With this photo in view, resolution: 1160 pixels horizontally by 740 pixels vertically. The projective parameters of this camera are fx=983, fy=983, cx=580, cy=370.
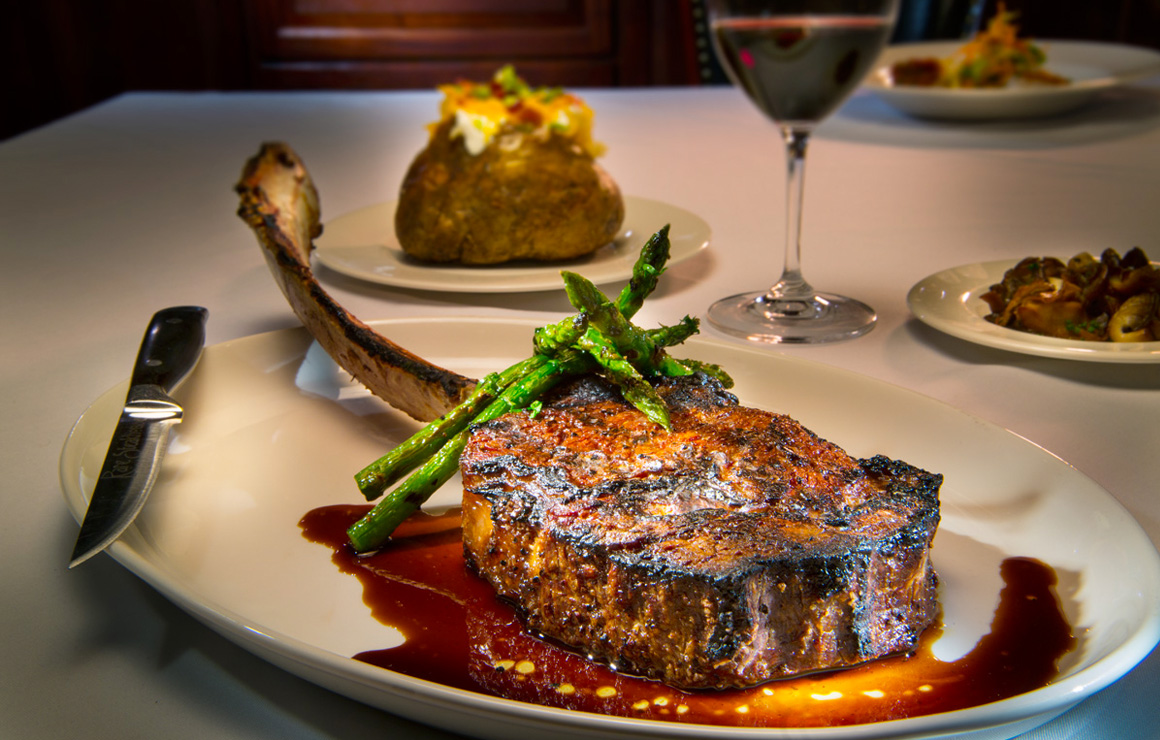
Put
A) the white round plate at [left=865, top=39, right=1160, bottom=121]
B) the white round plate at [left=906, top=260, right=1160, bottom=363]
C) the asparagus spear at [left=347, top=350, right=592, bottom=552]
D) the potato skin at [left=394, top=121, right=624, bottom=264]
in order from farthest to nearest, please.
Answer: the white round plate at [left=865, top=39, right=1160, bottom=121], the potato skin at [left=394, top=121, right=624, bottom=264], the white round plate at [left=906, top=260, right=1160, bottom=363], the asparagus spear at [left=347, top=350, right=592, bottom=552]

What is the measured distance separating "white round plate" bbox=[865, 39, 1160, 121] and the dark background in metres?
3.47

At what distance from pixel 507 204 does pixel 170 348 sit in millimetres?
800

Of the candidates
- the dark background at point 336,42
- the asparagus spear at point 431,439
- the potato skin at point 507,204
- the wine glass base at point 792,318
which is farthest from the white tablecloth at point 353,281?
the dark background at point 336,42

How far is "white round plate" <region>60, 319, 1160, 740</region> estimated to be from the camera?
0.70 meters

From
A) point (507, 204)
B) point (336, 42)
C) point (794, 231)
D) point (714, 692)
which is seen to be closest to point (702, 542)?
point (714, 692)

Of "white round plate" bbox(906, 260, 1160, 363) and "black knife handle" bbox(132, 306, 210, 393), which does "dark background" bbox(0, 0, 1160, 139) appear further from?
"black knife handle" bbox(132, 306, 210, 393)

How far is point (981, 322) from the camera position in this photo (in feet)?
5.05

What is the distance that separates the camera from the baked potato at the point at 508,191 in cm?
197

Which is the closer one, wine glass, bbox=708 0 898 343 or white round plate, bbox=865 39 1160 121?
wine glass, bbox=708 0 898 343

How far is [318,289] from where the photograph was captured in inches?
54.5

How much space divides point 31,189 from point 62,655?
2303 mm

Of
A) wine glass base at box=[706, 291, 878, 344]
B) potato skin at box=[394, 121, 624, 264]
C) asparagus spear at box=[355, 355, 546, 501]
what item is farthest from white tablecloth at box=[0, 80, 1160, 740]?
asparagus spear at box=[355, 355, 546, 501]

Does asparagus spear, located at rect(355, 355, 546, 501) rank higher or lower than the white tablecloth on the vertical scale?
higher

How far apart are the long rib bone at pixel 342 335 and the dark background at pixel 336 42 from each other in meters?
5.41
